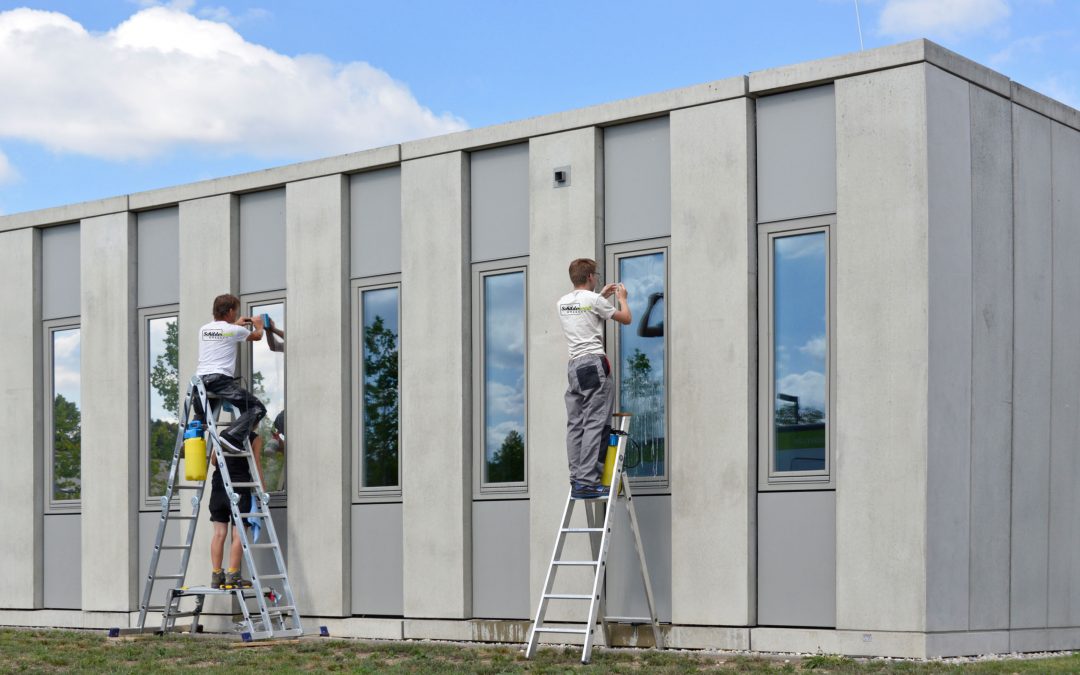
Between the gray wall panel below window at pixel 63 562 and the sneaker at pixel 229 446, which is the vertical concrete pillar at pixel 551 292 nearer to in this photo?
the sneaker at pixel 229 446

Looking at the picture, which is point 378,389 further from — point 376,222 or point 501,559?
point 501,559

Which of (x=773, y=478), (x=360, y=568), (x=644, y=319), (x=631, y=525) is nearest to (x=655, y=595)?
(x=631, y=525)

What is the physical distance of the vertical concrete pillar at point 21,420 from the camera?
49.4 feet

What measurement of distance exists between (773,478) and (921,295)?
65.7 inches

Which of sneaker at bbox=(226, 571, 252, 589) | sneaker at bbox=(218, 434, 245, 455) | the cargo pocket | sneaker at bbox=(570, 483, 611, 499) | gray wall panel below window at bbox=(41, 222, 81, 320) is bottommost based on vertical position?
sneaker at bbox=(226, 571, 252, 589)

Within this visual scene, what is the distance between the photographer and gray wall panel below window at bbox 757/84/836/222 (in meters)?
10.4

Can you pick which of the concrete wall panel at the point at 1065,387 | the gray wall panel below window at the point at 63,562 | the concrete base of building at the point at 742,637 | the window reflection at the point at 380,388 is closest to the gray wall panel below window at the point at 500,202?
the window reflection at the point at 380,388

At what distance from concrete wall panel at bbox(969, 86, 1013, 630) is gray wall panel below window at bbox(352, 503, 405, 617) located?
15.4ft

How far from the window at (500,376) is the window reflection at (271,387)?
2.11 m

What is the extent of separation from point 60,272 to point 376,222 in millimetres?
4047

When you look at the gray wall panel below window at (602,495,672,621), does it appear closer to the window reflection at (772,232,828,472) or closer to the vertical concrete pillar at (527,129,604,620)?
the vertical concrete pillar at (527,129,604,620)

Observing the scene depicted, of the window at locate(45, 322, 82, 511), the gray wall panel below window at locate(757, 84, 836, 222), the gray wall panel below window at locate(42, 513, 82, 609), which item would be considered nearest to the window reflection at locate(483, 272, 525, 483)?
the gray wall panel below window at locate(757, 84, 836, 222)

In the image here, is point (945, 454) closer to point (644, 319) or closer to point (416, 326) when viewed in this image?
point (644, 319)

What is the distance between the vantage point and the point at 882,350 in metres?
9.91
